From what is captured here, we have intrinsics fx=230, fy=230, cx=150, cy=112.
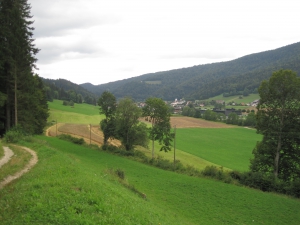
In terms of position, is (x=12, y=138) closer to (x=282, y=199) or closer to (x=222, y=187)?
(x=222, y=187)

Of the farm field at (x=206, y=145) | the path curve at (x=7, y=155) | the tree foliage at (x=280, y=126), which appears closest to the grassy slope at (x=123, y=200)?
the path curve at (x=7, y=155)

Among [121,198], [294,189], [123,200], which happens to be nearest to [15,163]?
[121,198]

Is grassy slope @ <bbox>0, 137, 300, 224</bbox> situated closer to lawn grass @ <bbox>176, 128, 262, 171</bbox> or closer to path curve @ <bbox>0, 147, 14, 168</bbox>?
path curve @ <bbox>0, 147, 14, 168</bbox>

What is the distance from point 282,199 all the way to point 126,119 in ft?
88.5

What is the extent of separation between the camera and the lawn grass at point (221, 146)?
46.5m

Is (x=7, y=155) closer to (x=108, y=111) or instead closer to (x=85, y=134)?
(x=108, y=111)

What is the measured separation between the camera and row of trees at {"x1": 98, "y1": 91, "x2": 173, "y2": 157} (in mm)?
41281

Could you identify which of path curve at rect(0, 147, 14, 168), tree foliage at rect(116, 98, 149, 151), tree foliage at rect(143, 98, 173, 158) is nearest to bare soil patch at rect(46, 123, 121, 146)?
tree foliage at rect(116, 98, 149, 151)

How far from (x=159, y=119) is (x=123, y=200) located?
33.0m

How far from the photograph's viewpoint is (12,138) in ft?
74.3

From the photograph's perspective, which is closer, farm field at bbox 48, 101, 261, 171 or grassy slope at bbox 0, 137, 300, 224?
grassy slope at bbox 0, 137, 300, 224

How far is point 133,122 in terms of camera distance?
136ft

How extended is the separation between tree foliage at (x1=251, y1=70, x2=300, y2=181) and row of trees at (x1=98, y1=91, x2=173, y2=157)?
18273mm

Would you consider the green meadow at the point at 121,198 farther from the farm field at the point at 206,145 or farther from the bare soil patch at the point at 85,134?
the bare soil patch at the point at 85,134
